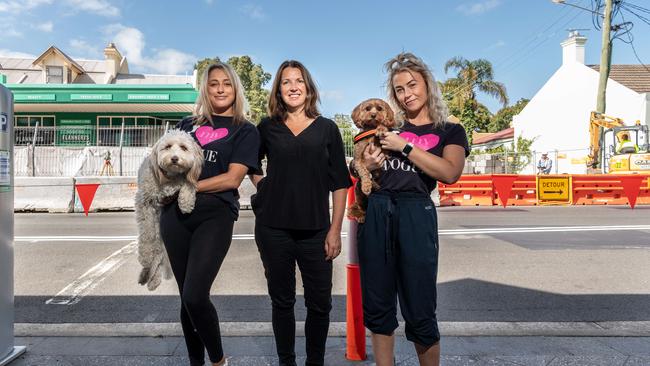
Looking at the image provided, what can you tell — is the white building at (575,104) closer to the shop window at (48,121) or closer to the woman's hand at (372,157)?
the woman's hand at (372,157)

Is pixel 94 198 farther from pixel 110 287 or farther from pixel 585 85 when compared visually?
pixel 585 85

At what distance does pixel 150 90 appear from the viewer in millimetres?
27328

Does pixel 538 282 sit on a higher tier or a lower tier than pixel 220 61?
lower

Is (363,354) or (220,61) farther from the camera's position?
(363,354)

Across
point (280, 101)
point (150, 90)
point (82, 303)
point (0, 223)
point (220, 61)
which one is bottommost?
point (82, 303)

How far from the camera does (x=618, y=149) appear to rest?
752 inches

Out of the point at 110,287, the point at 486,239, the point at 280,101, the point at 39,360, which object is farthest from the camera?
the point at 486,239

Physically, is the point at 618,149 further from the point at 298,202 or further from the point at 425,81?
the point at 298,202

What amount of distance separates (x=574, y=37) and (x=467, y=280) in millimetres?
30870

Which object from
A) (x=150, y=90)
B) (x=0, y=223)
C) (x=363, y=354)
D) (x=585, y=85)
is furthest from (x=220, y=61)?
(x=585, y=85)

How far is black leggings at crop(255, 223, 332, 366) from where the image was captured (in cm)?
299

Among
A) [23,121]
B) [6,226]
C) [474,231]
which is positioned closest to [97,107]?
[23,121]

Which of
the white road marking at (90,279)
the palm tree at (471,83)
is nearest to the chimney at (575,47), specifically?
the palm tree at (471,83)

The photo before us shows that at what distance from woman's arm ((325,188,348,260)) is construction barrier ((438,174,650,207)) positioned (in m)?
13.6
